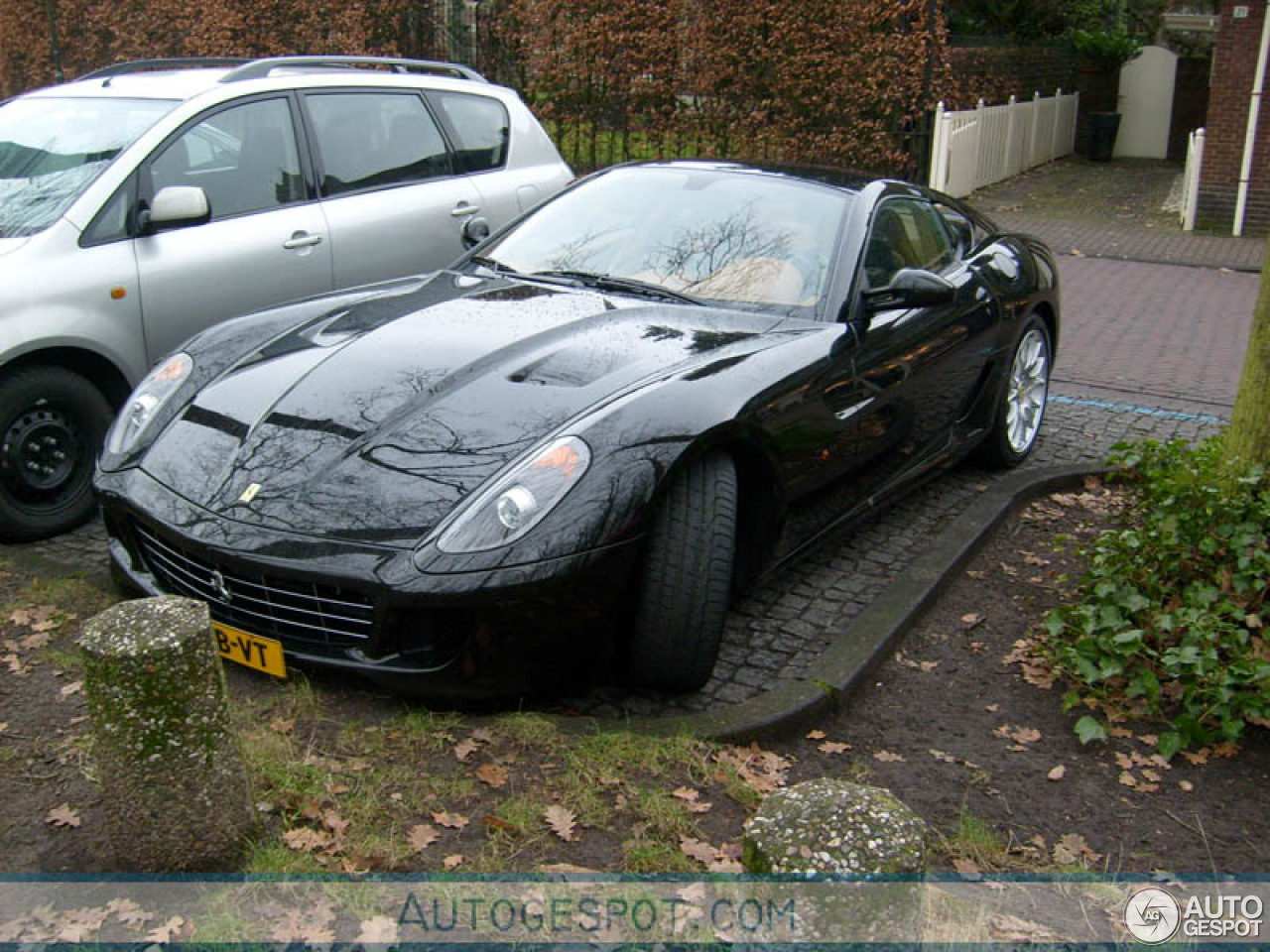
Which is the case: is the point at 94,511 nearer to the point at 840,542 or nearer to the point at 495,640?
the point at 495,640

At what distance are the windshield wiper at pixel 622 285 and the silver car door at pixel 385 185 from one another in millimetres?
1544

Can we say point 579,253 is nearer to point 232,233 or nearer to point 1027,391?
point 232,233

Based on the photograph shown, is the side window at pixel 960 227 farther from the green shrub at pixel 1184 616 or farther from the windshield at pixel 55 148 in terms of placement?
the windshield at pixel 55 148

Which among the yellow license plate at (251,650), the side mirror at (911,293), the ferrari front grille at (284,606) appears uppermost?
the side mirror at (911,293)

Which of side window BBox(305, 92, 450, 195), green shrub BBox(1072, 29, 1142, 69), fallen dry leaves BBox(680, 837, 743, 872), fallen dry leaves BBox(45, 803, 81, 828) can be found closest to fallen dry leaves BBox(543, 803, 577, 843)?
fallen dry leaves BBox(680, 837, 743, 872)

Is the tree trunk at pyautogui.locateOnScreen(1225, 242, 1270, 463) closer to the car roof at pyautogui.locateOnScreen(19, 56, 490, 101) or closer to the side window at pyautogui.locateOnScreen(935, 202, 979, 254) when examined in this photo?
the side window at pyautogui.locateOnScreen(935, 202, 979, 254)

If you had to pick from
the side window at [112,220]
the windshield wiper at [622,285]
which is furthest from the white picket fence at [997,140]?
the side window at [112,220]

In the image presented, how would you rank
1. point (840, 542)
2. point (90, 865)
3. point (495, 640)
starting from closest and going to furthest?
point (90, 865), point (495, 640), point (840, 542)

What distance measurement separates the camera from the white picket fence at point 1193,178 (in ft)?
48.3

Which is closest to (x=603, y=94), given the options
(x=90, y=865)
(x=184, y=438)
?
(x=184, y=438)

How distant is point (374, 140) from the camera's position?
6.36 metres

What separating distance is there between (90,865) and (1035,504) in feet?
14.7

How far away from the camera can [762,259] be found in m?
4.77

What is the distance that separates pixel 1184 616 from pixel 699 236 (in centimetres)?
228
